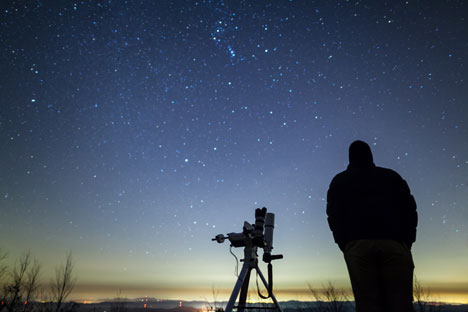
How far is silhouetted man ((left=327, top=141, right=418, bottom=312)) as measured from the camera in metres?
1.92

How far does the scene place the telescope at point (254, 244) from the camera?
3.88 metres

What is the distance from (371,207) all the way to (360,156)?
0.69 m

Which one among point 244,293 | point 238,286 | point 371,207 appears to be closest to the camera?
point 371,207

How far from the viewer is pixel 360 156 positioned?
104 inches

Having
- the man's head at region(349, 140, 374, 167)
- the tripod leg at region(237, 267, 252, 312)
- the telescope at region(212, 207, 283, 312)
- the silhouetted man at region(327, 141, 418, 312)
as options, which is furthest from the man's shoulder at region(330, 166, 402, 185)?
the tripod leg at region(237, 267, 252, 312)

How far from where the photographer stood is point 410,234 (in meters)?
2.12

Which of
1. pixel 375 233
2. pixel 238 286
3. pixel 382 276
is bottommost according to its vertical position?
pixel 238 286

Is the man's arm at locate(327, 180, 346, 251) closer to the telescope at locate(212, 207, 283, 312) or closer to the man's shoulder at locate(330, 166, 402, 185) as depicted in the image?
the man's shoulder at locate(330, 166, 402, 185)

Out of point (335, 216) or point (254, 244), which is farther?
point (254, 244)

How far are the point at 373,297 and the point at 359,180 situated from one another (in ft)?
3.09

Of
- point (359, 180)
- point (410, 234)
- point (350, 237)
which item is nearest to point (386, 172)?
point (359, 180)

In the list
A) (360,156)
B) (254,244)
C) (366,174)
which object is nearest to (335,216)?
(366,174)

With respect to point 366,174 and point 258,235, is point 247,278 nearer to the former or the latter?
point 258,235

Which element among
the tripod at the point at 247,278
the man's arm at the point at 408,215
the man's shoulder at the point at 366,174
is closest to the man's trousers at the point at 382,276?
the man's arm at the point at 408,215
